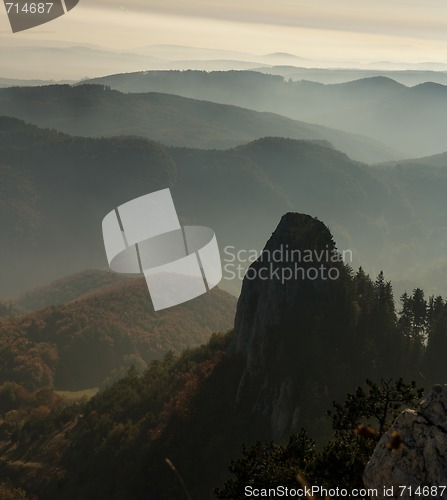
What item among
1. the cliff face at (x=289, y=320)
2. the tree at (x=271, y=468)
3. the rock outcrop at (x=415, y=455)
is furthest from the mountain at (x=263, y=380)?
the rock outcrop at (x=415, y=455)

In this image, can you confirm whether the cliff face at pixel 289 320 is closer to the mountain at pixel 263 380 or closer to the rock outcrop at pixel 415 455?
the mountain at pixel 263 380

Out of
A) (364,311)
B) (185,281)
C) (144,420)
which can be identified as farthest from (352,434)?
(185,281)

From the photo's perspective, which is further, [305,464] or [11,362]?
[11,362]

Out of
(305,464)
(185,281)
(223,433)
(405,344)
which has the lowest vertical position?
(185,281)

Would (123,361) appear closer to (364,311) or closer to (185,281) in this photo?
(185,281)

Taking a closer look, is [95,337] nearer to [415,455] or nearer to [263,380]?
[263,380]

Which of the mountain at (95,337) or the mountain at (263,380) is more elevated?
the mountain at (263,380)

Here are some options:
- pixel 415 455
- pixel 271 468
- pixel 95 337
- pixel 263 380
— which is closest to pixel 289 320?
pixel 263 380

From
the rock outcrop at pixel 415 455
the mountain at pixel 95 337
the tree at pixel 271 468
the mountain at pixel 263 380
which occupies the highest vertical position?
the rock outcrop at pixel 415 455
